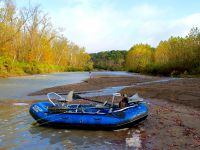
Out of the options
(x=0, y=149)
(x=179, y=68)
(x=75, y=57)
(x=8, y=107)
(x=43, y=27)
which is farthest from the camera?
(x=75, y=57)

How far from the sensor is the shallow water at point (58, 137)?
32.8ft

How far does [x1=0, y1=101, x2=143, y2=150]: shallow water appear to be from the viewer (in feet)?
32.8

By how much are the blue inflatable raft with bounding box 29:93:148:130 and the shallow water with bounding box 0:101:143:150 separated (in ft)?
0.80

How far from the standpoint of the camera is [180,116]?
1448 cm

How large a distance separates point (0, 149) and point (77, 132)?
318cm

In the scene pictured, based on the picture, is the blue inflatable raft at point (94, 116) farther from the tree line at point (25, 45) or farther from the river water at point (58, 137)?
the tree line at point (25, 45)

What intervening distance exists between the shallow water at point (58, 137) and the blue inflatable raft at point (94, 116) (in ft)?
0.80

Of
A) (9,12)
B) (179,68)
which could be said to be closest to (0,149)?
(179,68)

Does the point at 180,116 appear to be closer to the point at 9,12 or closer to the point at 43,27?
the point at 9,12

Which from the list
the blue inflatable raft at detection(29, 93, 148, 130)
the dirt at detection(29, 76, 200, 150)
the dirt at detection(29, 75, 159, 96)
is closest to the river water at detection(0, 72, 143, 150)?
the blue inflatable raft at detection(29, 93, 148, 130)

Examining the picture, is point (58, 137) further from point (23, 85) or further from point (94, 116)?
point (23, 85)

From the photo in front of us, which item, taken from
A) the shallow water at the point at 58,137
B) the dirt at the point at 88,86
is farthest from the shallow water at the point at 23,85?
the shallow water at the point at 58,137

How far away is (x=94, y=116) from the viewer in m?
11.9

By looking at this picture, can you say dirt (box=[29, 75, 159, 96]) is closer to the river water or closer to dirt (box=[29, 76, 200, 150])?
dirt (box=[29, 76, 200, 150])
